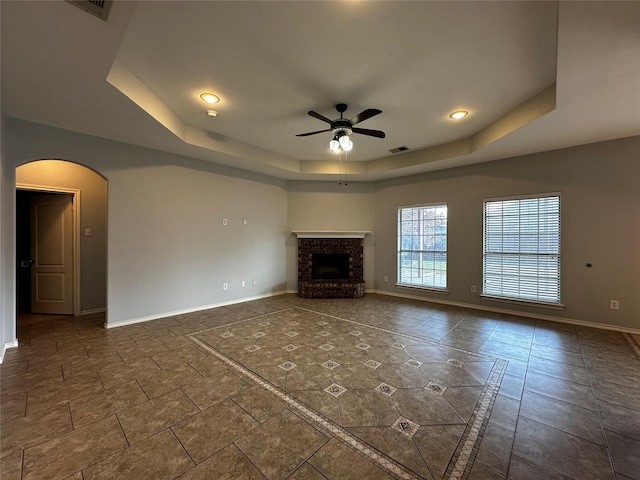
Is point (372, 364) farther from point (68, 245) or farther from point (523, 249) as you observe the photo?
point (68, 245)

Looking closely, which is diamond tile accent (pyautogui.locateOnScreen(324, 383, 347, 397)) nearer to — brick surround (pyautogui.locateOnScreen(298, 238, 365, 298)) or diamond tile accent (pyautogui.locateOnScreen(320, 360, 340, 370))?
diamond tile accent (pyautogui.locateOnScreen(320, 360, 340, 370))

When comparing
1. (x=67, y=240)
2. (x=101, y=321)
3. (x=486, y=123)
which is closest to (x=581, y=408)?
(x=486, y=123)

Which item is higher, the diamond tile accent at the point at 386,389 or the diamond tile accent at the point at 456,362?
the diamond tile accent at the point at 456,362

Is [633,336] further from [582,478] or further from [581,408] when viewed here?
[582,478]

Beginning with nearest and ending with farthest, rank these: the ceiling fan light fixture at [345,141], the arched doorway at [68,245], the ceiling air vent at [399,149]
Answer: the ceiling fan light fixture at [345,141] → the arched doorway at [68,245] → the ceiling air vent at [399,149]

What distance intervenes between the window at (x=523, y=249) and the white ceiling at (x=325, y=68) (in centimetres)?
104

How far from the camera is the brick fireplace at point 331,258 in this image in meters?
6.38

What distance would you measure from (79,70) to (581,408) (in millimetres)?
4949

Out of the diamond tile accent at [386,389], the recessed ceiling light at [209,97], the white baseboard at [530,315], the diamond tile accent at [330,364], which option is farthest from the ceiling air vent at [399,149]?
the diamond tile accent at [386,389]

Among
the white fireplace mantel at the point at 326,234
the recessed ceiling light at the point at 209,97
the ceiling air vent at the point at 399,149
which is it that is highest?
the ceiling air vent at the point at 399,149

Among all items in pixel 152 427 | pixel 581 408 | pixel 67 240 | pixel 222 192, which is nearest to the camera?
pixel 152 427

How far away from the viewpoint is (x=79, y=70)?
2262 millimetres

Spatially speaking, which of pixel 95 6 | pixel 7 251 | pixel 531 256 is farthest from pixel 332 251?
pixel 95 6

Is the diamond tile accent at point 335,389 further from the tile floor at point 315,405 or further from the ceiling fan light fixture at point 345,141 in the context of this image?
the ceiling fan light fixture at point 345,141
